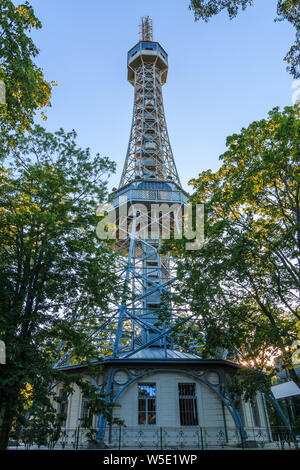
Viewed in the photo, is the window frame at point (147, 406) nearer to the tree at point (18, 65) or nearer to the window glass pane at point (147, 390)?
the window glass pane at point (147, 390)

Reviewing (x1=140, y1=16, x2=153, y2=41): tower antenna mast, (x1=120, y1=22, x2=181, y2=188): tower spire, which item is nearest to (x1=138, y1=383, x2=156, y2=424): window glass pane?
(x1=120, y1=22, x2=181, y2=188): tower spire

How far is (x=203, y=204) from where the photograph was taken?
50.5ft

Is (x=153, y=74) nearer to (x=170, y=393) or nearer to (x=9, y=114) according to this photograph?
(x=9, y=114)

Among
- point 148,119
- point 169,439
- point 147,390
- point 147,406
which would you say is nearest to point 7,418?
point 147,406

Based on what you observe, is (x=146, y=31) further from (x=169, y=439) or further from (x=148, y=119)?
(x=169, y=439)

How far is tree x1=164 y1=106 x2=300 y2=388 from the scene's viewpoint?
1227cm

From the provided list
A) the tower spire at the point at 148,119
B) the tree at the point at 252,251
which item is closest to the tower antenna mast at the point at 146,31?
the tower spire at the point at 148,119

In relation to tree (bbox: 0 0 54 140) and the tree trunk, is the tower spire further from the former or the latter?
the tree trunk

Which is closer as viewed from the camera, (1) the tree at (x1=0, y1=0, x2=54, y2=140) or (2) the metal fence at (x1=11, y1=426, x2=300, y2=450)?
(1) the tree at (x1=0, y1=0, x2=54, y2=140)

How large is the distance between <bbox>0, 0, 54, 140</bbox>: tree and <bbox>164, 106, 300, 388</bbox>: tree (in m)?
8.22

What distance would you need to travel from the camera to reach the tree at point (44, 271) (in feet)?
28.6

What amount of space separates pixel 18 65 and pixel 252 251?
10.3m

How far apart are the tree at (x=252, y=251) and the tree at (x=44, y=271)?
4277mm
